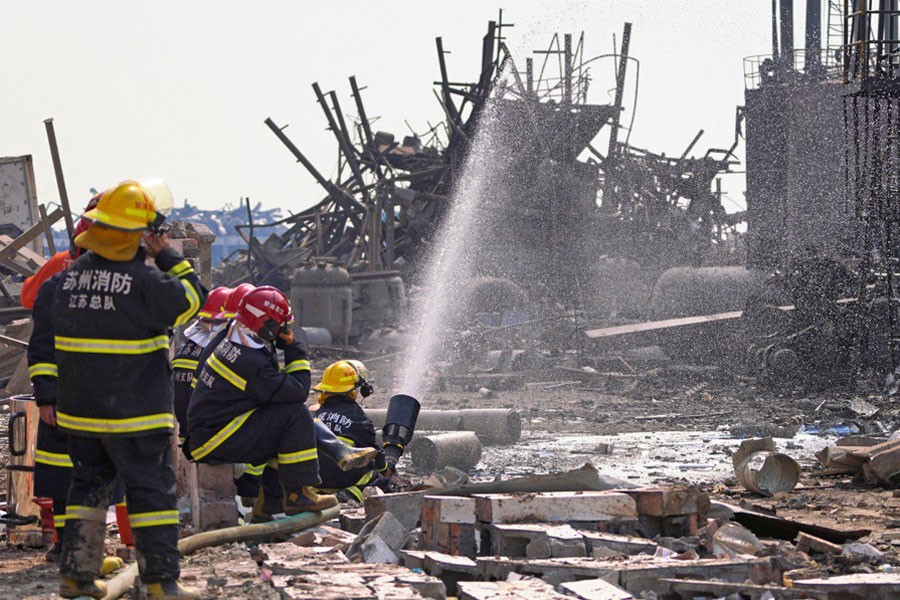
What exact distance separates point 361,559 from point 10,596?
1.47 metres

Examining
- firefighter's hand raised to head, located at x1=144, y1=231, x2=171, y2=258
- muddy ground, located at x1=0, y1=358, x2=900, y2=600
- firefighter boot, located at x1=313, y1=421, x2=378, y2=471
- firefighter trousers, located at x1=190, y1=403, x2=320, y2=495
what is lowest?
muddy ground, located at x1=0, y1=358, x2=900, y2=600

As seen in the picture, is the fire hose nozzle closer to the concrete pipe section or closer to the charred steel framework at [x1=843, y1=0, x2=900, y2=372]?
the concrete pipe section

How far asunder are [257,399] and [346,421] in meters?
1.52

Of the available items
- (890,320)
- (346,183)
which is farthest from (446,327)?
(890,320)

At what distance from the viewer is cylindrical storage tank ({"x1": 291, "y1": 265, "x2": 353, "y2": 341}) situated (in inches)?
899

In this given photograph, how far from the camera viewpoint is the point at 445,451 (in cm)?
930

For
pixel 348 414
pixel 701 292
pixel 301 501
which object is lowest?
pixel 301 501

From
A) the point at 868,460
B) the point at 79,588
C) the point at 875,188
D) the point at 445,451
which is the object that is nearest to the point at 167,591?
the point at 79,588

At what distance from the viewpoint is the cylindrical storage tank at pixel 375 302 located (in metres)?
24.0

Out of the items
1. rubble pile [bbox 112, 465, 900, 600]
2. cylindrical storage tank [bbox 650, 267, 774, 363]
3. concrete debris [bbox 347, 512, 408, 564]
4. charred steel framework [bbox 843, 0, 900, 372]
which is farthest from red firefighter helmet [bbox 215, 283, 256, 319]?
cylindrical storage tank [bbox 650, 267, 774, 363]

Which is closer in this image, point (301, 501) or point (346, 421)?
point (301, 501)

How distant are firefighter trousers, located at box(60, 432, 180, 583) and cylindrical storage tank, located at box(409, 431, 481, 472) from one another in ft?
15.1

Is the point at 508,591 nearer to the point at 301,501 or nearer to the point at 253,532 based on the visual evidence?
the point at 253,532

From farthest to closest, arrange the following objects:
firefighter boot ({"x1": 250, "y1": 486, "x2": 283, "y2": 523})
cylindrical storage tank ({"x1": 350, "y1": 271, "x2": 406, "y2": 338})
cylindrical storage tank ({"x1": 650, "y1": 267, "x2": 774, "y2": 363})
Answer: cylindrical storage tank ({"x1": 650, "y1": 267, "x2": 774, "y2": 363}) → cylindrical storage tank ({"x1": 350, "y1": 271, "x2": 406, "y2": 338}) → firefighter boot ({"x1": 250, "y1": 486, "x2": 283, "y2": 523})
